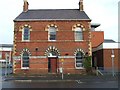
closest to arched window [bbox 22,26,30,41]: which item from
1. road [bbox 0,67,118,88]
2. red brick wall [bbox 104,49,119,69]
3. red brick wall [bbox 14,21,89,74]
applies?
red brick wall [bbox 14,21,89,74]

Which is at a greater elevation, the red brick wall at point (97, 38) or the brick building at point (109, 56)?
the red brick wall at point (97, 38)

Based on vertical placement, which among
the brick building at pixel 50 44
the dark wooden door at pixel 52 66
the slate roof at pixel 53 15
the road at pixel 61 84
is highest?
the slate roof at pixel 53 15

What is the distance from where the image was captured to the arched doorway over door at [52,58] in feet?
129

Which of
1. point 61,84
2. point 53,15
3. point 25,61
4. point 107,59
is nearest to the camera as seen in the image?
point 61,84

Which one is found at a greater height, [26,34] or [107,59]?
[26,34]

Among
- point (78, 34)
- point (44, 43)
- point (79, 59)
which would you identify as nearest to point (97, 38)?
point (78, 34)

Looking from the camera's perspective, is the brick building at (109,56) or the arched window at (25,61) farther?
the brick building at (109,56)

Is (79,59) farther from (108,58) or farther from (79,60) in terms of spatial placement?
(108,58)

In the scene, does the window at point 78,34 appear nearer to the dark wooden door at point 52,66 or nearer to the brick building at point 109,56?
the brick building at point 109,56

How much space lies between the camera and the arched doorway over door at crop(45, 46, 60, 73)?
129 ft

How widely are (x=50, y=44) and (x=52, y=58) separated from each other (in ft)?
6.75

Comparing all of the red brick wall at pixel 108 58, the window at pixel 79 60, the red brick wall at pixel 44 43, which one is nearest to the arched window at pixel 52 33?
the red brick wall at pixel 44 43

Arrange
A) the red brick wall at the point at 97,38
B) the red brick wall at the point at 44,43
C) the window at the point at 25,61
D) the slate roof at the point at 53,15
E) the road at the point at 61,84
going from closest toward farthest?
the road at the point at 61,84, the red brick wall at the point at 44,43, the window at the point at 25,61, the slate roof at the point at 53,15, the red brick wall at the point at 97,38

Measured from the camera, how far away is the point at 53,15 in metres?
41.2
